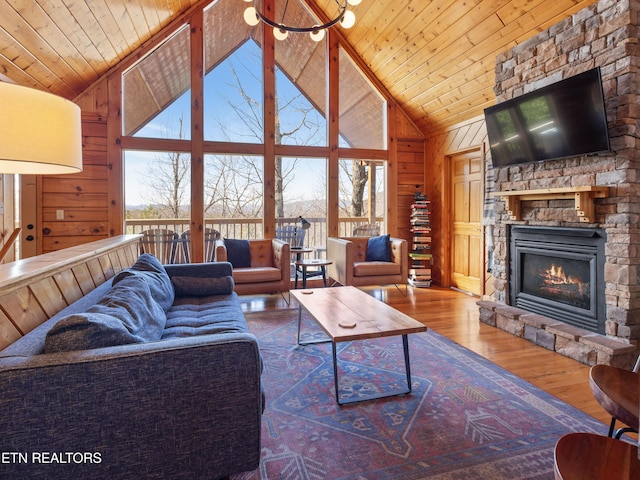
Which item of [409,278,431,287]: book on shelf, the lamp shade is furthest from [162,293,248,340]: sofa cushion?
[409,278,431,287]: book on shelf

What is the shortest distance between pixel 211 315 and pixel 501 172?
3268 mm

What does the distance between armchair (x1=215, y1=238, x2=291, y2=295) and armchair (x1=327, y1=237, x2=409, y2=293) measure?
72 cm

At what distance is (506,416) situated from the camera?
2031 mm

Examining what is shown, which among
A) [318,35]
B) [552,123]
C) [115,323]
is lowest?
[115,323]

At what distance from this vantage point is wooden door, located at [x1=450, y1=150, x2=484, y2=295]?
4.99m

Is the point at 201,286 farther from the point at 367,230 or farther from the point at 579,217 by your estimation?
the point at 367,230

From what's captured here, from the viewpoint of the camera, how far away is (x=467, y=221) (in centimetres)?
524

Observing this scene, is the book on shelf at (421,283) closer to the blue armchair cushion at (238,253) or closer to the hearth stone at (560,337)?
the hearth stone at (560,337)

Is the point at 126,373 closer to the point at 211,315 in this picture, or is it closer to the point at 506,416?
the point at 211,315

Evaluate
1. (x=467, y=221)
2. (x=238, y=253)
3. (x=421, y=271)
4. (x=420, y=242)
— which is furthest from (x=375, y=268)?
(x=238, y=253)

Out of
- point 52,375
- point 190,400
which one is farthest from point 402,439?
point 52,375

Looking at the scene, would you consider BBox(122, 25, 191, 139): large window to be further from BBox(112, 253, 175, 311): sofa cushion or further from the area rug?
the area rug

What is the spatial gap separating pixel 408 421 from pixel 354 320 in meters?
0.66

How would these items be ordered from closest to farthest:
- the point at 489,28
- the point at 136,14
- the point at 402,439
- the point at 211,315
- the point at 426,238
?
the point at 402,439, the point at 211,315, the point at 489,28, the point at 136,14, the point at 426,238
